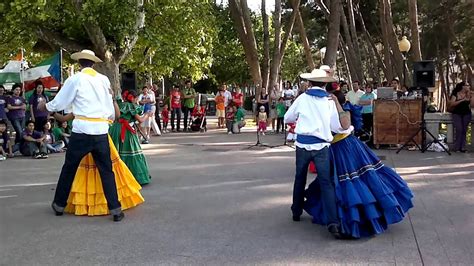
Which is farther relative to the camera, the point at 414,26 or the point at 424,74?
the point at 414,26

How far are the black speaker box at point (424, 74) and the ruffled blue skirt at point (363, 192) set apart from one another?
28.9 feet

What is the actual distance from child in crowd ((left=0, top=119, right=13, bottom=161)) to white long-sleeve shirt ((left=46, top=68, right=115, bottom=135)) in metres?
6.93

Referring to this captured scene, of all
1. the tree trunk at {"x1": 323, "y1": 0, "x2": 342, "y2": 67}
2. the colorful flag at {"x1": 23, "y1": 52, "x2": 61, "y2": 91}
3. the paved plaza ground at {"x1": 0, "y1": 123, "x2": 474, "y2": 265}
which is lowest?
the paved plaza ground at {"x1": 0, "y1": 123, "x2": 474, "y2": 265}

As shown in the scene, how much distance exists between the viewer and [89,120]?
6574mm

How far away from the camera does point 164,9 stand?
22.2m

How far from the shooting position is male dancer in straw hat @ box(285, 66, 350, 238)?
19.6 ft

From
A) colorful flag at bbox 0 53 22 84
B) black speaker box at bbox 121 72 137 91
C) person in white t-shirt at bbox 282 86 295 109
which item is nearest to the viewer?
black speaker box at bbox 121 72 137 91

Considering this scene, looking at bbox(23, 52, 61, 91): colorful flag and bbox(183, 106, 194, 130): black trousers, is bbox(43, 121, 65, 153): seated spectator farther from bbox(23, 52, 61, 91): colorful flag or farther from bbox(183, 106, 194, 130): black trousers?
bbox(183, 106, 194, 130): black trousers

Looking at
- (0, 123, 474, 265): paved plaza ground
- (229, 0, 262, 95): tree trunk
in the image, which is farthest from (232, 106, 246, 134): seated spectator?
(0, 123, 474, 265): paved plaza ground

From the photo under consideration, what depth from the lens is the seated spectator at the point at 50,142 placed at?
44.9 ft

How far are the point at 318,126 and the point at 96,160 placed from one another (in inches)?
107

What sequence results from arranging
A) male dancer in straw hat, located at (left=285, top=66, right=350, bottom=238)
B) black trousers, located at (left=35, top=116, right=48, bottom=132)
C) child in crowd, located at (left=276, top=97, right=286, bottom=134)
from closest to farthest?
male dancer in straw hat, located at (left=285, top=66, right=350, bottom=238)
black trousers, located at (left=35, top=116, right=48, bottom=132)
child in crowd, located at (left=276, top=97, right=286, bottom=134)

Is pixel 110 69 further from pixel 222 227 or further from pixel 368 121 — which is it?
pixel 222 227

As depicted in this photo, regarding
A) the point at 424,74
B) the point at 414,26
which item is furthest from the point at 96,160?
the point at 414,26
